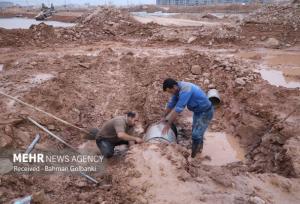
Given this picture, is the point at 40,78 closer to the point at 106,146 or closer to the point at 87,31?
the point at 106,146

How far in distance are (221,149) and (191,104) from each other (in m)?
1.80

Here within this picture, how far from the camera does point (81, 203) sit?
4695 millimetres

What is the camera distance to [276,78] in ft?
35.2

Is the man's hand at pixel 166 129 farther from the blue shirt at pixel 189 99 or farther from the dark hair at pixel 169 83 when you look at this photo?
the dark hair at pixel 169 83

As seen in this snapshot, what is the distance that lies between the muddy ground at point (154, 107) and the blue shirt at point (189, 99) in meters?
0.78

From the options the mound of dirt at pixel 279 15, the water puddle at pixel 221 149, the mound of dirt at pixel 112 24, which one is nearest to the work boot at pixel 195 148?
the water puddle at pixel 221 149

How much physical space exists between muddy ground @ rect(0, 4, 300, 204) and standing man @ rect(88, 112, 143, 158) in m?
0.22

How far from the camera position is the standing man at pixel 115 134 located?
18.9 ft

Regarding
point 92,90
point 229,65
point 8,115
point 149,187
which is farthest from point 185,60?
point 149,187

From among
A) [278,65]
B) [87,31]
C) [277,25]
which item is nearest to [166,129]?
[278,65]

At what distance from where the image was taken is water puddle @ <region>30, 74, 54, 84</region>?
9031 millimetres

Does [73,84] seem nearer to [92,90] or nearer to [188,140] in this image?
[92,90]

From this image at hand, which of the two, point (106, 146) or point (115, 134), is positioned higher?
point (115, 134)

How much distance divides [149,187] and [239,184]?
1398 millimetres
